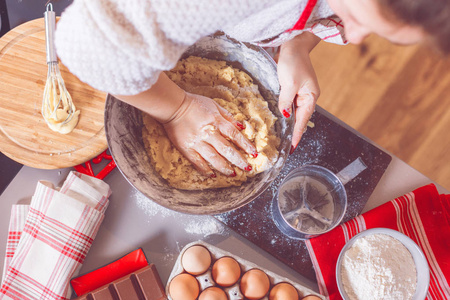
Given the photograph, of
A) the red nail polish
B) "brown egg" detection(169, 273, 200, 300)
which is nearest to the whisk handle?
the red nail polish

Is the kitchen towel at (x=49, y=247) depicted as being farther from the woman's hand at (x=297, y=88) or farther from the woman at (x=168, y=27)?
the woman's hand at (x=297, y=88)

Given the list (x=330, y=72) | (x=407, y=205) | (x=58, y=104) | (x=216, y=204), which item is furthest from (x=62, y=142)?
(x=330, y=72)

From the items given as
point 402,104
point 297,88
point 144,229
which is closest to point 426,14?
point 297,88

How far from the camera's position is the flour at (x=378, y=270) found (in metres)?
0.82

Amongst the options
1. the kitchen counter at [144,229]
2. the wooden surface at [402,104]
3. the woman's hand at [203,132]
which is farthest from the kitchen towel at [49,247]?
the wooden surface at [402,104]

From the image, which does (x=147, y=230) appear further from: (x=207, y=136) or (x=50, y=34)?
(x=50, y=34)

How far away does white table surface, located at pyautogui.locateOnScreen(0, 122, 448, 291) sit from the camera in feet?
2.97

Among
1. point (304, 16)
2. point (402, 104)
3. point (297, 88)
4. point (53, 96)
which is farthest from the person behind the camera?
point (402, 104)

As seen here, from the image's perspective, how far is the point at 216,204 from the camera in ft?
2.52

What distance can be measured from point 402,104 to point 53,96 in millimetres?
1532

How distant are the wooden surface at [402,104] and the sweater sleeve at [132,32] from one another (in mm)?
1308

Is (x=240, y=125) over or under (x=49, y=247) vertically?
over

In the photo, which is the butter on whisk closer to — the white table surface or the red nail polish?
the white table surface

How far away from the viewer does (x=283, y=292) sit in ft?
2.68
